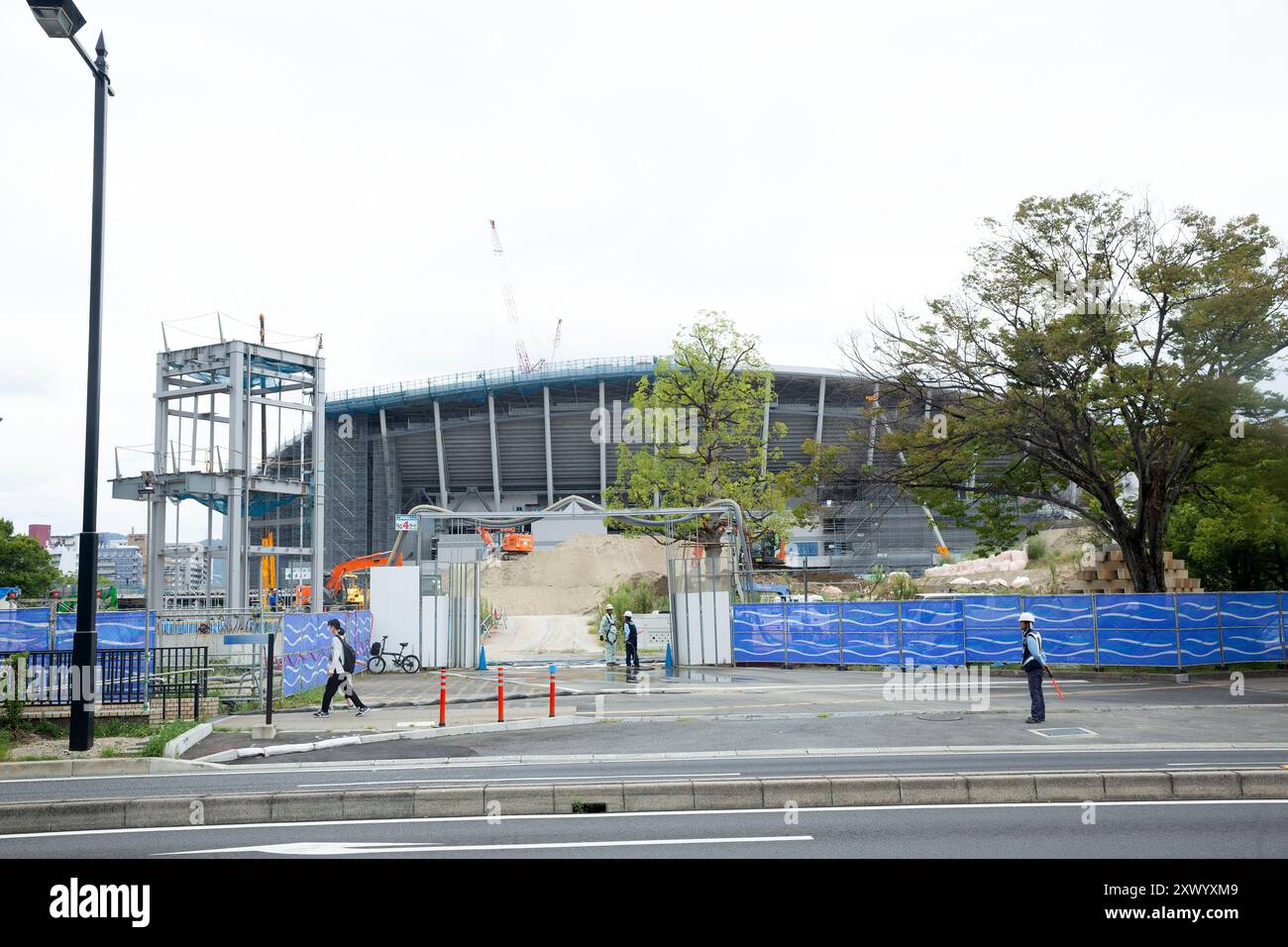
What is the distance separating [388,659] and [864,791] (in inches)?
894

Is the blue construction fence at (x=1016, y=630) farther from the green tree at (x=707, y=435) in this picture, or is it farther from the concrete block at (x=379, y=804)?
the concrete block at (x=379, y=804)

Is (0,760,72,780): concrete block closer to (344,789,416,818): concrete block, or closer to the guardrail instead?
the guardrail

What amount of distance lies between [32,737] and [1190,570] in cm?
3493

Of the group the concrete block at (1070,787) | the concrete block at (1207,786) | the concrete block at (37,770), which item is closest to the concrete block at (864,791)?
the concrete block at (1070,787)

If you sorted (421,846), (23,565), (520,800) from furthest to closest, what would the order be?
(23,565) → (520,800) → (421,846)

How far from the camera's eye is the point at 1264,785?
9.77m

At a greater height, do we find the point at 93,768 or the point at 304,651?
the point at 304,651

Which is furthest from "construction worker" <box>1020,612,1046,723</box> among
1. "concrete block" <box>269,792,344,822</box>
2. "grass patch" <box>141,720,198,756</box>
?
"grass patch" <box>141,720,198,756</box>

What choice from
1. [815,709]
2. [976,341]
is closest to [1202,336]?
Result: [976,341]

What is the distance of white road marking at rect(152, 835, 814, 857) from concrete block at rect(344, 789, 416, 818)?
1.13 m

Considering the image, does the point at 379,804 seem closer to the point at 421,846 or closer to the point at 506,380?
the point at 421,846

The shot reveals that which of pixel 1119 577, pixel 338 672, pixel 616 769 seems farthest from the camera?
pixel 1119 577

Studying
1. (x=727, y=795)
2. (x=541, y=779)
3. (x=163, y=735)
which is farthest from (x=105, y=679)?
(x=727, y=795)
